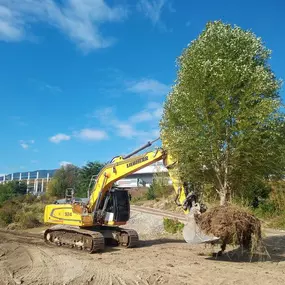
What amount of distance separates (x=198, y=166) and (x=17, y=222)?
2512 centimetres

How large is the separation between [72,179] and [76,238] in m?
65.1

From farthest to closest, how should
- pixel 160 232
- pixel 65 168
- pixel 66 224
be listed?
pixel 65 168
pixel 160 232
pixel 66 224

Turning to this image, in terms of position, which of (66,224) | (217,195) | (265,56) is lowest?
(66,224)

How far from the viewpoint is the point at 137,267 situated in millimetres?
11555

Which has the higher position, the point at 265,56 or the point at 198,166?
the point at 265,56

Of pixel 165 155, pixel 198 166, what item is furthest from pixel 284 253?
pixel 165 155

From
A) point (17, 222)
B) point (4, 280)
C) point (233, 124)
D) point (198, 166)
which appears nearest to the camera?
point (4, 280)

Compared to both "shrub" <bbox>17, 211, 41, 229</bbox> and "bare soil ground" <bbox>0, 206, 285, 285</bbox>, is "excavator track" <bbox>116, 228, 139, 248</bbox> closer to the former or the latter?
"bare soil ground" <bbox>0, 206, 285, 285</bbox>

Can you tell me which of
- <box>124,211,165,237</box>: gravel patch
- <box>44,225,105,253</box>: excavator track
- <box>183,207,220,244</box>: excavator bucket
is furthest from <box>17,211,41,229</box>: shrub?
<box>183,207,220,244</box>: excavator bucket

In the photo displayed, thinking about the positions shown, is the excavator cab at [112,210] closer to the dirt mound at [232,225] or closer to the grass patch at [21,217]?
the dirt mound at [232,225]

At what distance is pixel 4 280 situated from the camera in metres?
9.49

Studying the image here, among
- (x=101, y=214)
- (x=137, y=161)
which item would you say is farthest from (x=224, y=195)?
(x=101, y=214)

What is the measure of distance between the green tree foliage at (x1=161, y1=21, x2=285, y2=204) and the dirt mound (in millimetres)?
1679

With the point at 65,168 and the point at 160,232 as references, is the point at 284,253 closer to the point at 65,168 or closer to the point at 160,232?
the point at 160,232
